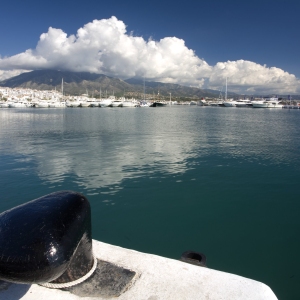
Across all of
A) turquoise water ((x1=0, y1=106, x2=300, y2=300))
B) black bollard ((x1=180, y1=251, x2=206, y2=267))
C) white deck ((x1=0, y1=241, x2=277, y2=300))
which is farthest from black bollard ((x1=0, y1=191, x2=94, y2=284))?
turquoise water ((x1=0, y1=106, x2=300, y2=300))

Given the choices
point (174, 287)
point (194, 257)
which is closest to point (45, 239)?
point (174, 287)

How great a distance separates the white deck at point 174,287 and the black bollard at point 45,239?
36cm

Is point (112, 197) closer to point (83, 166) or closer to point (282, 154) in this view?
point (83, 166)

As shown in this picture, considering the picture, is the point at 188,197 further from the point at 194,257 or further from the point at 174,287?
the point at 174,287

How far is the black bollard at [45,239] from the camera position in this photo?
272 centimetres

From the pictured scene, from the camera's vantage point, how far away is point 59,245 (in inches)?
114

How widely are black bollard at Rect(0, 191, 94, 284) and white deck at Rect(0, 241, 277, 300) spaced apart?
1.18ft

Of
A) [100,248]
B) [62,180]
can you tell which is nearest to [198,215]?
[100,248]

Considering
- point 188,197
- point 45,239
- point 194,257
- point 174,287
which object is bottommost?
point 188,197

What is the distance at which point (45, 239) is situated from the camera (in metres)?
2.84

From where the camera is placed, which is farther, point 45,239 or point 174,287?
point 174,287

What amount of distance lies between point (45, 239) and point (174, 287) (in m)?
1.74

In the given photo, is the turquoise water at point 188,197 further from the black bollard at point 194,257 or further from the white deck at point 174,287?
the white deck at point 174,287

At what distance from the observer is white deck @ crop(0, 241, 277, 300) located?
10.9 feet
